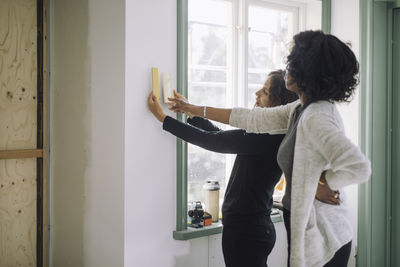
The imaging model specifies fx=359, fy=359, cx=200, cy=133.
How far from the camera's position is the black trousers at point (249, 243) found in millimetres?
1623

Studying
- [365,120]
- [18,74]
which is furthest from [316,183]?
[18,74]

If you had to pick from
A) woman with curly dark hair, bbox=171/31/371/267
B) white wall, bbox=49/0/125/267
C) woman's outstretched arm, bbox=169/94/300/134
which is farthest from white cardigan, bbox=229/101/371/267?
white wall, bbox=49/0/125/267

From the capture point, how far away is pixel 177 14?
1.91 metres

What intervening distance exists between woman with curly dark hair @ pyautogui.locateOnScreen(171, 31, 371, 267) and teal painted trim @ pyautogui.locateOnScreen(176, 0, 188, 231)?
0.70 m

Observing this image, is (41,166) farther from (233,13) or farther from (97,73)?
(233,13)

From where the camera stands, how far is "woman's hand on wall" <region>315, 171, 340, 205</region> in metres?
1.30

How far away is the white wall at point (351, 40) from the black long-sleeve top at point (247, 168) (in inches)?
38.9

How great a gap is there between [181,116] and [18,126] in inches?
42.1

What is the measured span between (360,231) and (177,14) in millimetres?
1789

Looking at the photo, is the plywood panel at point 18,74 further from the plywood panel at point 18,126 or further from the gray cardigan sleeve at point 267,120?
the gray cardigan sleeve at point 267,120

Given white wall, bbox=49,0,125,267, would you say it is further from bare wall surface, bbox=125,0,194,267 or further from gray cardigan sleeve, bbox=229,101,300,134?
gray cardigan sleeve, bbox=229,101,300,134

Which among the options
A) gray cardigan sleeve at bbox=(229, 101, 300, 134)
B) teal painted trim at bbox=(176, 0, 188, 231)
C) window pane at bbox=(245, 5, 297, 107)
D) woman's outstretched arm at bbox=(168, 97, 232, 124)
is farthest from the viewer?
window pane at bbox=(245, 5, 297, 107)

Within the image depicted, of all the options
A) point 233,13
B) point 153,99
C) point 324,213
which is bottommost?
point 324,213

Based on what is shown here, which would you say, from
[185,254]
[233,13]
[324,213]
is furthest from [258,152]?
[233,13]
